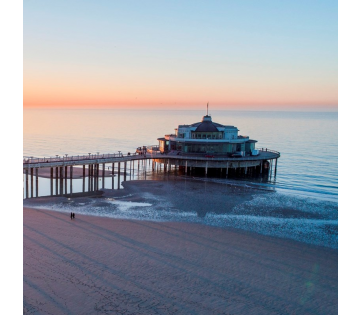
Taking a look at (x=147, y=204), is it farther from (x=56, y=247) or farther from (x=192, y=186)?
(x=56, y=247)

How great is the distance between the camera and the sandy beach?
58.1 ft

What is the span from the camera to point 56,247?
23.9 meters

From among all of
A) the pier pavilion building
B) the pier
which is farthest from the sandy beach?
the pier pavilion building

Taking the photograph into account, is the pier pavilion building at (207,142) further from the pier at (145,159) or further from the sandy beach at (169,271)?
the sandy beach at (169,271)

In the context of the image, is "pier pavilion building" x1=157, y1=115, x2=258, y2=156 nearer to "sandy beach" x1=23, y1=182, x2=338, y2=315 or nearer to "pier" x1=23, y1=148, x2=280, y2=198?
"pier" x1=23, y1=148, x2=280, y2=198

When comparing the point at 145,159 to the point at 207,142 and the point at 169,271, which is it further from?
the point at 169,271

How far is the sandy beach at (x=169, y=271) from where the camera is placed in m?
17.7

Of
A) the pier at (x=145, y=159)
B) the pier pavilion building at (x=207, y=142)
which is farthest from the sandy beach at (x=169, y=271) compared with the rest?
the pier pavilion building at (x=207, y=142)

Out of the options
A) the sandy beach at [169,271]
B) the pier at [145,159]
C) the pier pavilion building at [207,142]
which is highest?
the pier pavilion building at [207,142]

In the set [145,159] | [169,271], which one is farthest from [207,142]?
[169,271]

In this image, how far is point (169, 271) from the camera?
2111 cm

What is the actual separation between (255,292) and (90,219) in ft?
53.3
